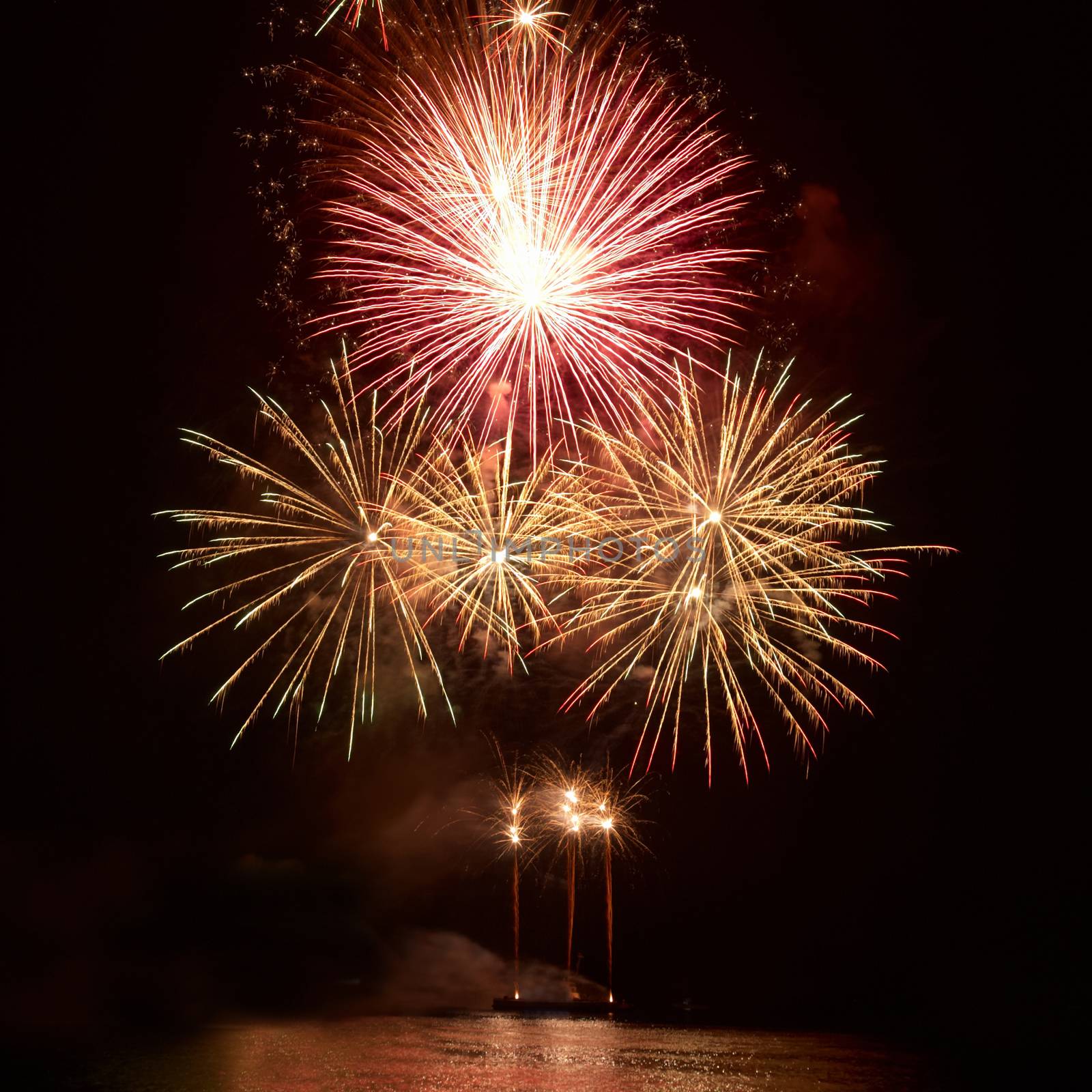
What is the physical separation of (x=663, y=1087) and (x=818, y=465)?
564 inches

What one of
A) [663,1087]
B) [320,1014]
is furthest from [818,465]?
[320,1014]

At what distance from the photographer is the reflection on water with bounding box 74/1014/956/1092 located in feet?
73.0

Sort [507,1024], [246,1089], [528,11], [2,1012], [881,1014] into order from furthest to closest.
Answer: [507,1024]
[881,1014]
[2,1012]
[246,1089]
[528,11]

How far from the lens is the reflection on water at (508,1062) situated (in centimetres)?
2225

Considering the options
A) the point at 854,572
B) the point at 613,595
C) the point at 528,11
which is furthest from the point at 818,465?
the point at 528,11

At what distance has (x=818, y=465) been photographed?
57.7 feet

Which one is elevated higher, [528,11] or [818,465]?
[528,11]

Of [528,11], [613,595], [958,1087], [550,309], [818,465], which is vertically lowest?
[958,1087]

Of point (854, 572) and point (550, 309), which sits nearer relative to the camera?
point (550, 309)

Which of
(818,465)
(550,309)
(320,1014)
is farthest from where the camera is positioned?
(320,1014)

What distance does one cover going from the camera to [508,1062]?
27.8 meters

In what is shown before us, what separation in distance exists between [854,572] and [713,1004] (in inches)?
1436

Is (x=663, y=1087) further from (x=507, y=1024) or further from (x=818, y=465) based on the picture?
(x=507, y=1024)

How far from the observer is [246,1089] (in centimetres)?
2055
